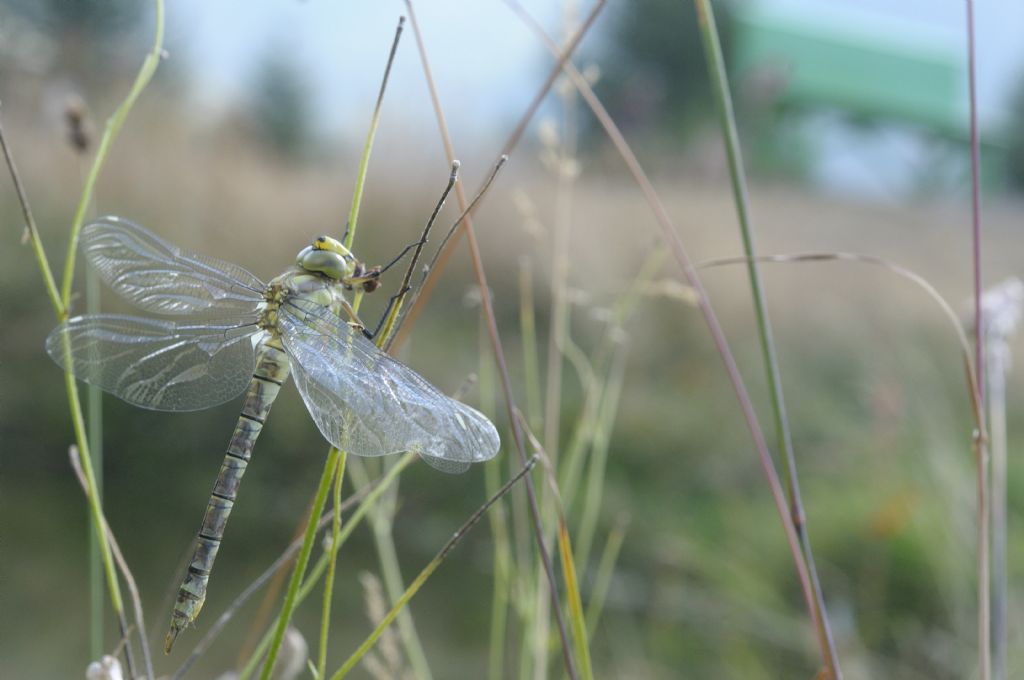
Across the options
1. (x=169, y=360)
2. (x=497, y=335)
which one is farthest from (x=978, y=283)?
(x=169, y=360)

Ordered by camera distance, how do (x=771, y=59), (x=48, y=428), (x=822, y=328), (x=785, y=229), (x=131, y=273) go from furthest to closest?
1. (x=771, y=59)
2. (x=785, y=229)
3. (x=822, y=328)
4. (x=48, y=428)
5. (x=131, y=273)

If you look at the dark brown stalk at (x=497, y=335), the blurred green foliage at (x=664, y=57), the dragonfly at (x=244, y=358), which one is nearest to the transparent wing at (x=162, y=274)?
the dragonfly at (x=244, y=358)

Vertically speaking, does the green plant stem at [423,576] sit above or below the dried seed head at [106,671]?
above

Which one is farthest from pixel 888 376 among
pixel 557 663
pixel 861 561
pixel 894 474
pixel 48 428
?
pixel 48 428

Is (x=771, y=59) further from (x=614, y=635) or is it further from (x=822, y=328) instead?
(x=614, y=635)

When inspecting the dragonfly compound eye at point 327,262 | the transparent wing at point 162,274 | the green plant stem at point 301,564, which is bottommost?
the green plant stem at point 301,564

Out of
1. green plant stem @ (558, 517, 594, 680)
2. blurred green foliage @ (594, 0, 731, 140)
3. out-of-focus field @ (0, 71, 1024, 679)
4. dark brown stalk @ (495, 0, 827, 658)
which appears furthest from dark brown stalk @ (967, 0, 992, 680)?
blurred green foliage @ (594, 0, 731, 140)

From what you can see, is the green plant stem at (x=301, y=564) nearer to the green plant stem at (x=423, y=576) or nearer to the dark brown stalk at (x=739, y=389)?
the green plant stem at (x=423, y=576)

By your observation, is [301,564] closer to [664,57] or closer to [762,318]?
[762,318]

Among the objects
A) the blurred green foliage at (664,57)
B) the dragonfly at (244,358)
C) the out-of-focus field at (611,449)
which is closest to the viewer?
the dragonfly at (244,358)
